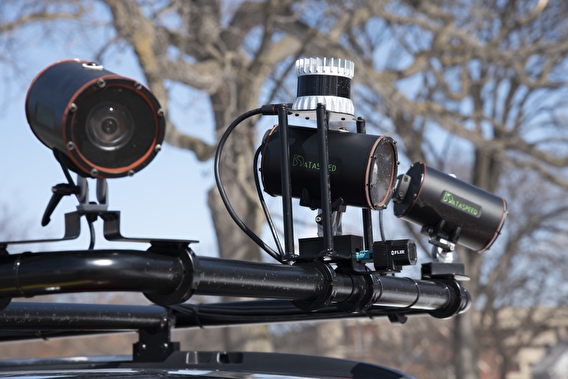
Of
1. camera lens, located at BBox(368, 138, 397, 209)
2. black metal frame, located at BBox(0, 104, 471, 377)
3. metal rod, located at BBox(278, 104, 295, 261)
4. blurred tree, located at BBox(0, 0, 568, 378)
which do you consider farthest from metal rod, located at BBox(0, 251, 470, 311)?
blurred tree, located at BBox(0, 0, 568, 378)

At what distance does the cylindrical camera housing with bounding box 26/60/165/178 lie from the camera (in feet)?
5.47

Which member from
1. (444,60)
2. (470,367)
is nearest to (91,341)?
(470,367)

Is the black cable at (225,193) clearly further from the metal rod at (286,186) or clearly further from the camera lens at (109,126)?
the camera lens at (109,126)

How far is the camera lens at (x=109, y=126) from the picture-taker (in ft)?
5.60

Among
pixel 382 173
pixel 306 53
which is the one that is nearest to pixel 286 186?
pixel 382 173

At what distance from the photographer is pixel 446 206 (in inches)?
117

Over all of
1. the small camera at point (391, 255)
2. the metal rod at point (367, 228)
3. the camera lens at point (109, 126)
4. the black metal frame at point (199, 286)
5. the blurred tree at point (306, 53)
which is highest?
the blurred tree at point (306, 53)

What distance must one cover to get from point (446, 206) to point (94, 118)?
1.61 meters

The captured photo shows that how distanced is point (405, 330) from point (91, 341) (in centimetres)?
1039

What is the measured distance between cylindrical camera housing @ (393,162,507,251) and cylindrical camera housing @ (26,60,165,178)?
1.40 m

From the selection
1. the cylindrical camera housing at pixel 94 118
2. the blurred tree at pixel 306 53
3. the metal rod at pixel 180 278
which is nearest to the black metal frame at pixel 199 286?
the metal rod at pixel 180 278

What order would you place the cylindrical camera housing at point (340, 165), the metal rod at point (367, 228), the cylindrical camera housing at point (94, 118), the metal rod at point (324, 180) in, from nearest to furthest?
1. the cylindrical camera housing at point (94, 118)
2. the metal rod at point (324, 180)
3. the cylindrical camera housing at point (340, 165)
4. the metal rod at point (367, 228)

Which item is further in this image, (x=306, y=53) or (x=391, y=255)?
(x=306, y=53)

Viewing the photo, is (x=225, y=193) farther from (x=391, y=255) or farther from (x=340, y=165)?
(x=391, y=255)
